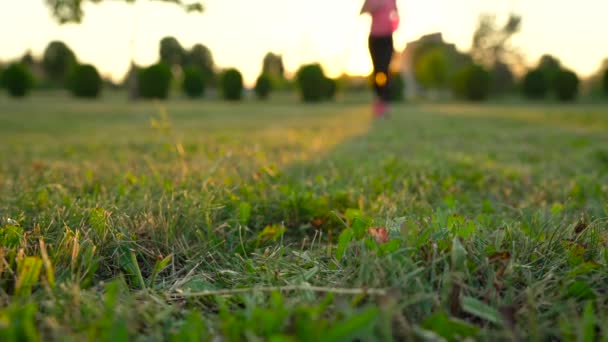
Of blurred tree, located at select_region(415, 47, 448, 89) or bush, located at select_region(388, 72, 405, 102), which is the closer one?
bush, located at select_region(388, 72, 405, 102)

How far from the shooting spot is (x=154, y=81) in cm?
2291

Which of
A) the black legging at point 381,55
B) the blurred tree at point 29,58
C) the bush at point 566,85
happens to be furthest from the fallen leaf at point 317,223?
the blurred tree at point 29,58

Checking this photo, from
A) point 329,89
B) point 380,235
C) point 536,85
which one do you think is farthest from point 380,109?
point 536,85

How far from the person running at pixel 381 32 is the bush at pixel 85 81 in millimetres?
21588

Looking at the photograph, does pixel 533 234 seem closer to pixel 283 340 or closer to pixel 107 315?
pixel 283 340

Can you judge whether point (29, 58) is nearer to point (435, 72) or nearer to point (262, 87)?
point (262, 87)

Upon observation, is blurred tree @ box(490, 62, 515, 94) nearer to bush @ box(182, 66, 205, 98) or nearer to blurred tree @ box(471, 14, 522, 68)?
blurred tree @ box(471, 14, 522, 68)

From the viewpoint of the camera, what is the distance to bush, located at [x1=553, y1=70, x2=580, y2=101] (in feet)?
94.3

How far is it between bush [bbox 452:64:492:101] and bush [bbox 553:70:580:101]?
14.1 ft

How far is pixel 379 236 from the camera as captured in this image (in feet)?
3.40

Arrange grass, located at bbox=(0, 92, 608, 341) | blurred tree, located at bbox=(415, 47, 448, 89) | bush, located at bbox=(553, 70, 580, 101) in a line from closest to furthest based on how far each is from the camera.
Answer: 1. grass, located at bbox=(0, 92, 608, 341)
2. bush, located at bbox=(553, 70, 580, 101)
3. blurred tree, located at bbox=(415, 47, 448, 89)

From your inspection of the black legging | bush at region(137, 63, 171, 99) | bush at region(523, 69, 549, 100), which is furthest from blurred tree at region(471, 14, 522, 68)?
the black legging

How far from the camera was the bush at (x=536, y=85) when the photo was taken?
30.6 meters

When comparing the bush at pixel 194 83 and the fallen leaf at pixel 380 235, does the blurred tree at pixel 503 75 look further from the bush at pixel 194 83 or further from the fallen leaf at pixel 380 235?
the fallen leaf at pixel 380 235
